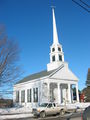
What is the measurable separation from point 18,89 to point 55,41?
15.9 meters

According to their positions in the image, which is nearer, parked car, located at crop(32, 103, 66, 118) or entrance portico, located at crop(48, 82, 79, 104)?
parked car, located at crop(32, 103, 66, 118)

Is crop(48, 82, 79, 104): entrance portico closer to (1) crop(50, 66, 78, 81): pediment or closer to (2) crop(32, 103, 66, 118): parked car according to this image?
(1) crop(50, 66, 78, 81): pediment

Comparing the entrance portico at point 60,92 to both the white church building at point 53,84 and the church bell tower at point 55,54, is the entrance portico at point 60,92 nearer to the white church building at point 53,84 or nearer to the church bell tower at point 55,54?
the white church building at point 53,84

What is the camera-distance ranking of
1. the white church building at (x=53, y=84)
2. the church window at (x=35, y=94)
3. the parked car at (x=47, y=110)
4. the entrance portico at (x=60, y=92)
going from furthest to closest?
the church window at (x=35, y=94), the entrance portico at (x=60, y=92), the white church building at (x=53, y=84), the parked car at (x=47, y=110)

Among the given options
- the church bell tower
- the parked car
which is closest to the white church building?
the church bell tower

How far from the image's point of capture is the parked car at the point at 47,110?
1975 centimetres

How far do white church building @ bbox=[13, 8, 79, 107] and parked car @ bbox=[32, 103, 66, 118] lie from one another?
15587 mm

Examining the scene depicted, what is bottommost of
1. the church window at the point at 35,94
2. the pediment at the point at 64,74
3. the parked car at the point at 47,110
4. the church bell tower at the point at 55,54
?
the parked car at the point at 47,110

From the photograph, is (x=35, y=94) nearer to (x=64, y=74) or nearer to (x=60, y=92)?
(x=60, y=92)

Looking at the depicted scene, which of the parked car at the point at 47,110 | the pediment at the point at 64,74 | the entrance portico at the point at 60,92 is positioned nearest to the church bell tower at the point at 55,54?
the pediment at the point at 64,74

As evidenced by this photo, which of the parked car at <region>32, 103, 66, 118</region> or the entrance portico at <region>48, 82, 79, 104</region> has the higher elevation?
the entrance portico at <region>48, 82, 79, 104</region>

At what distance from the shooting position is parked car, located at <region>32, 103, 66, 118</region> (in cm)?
1975

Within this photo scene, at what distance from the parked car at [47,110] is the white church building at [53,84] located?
1559 centimetres

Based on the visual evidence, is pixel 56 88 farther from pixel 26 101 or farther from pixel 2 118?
pixel 2 118
